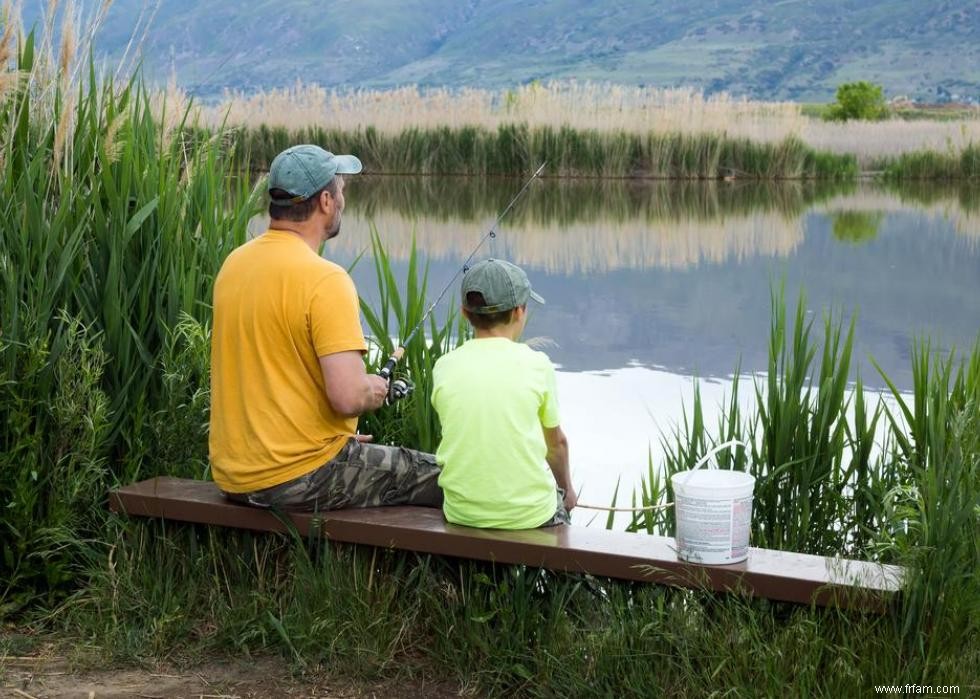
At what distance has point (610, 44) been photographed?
159375mm

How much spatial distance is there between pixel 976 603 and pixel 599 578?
2.63 feet

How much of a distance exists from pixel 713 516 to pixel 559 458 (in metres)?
0.58

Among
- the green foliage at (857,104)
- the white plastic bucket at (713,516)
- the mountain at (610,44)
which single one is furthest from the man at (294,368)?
the mountain at (610,44)

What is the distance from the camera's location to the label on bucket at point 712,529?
2.88 meters

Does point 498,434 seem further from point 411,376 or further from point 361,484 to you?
point 411,376

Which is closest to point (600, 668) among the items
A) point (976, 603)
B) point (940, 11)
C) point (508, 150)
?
point (976, 603)

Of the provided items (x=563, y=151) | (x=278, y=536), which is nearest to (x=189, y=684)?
(x=278, y=536)

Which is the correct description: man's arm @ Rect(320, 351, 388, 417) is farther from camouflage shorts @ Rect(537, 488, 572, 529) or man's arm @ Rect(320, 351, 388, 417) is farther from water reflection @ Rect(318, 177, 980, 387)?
water reflection @ Rect(318, 177, 980, 387)

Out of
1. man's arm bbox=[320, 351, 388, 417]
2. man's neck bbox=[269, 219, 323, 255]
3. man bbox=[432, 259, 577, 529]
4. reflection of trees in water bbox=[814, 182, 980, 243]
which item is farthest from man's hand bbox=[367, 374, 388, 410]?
reflection of trees in water bbox=[814, 182, 980, 243]

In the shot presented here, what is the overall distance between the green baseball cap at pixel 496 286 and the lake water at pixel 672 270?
107cm

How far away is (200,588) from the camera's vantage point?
348 cm

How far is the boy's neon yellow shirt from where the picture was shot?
3135mm

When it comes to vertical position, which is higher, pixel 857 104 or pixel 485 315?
pixel 857 104

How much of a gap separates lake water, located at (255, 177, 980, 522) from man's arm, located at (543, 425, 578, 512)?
2.68ft
